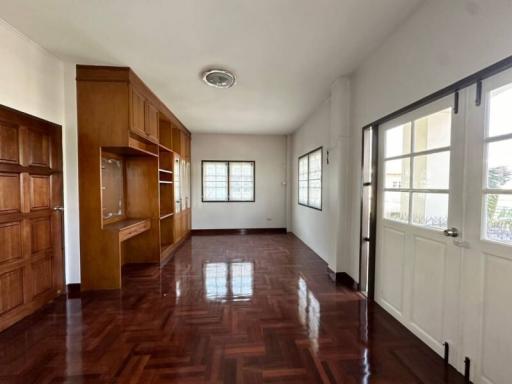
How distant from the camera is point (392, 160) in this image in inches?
97.0

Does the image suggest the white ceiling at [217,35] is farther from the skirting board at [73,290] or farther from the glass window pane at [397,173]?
the skirting board at [73,290]

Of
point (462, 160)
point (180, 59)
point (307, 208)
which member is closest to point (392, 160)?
point (462, 160)

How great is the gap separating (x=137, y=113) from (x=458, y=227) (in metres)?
3.56

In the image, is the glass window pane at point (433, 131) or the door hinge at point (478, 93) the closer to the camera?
the door hinge at point (478, 93)

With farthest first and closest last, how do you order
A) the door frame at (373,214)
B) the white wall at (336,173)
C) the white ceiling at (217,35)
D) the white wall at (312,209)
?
the white wall at (312,209) → the white wall at (336,173) → the door frame at (373,214) → the white ceiling at (217,35)

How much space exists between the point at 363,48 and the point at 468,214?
6.27ft

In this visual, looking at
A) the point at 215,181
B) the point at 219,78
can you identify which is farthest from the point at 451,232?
the point at 215,181

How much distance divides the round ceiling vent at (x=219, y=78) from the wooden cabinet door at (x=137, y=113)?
0.91 meters

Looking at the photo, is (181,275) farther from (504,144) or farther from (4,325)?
(504,144)

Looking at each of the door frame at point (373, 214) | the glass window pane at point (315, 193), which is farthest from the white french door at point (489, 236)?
the glass window pane at point (315, 193)

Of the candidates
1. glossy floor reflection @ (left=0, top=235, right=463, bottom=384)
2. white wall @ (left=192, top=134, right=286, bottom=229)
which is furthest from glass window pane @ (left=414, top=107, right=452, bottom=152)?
white wall @ (left=192, top=134, right=286, bottom=229)

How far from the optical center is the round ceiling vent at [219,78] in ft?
9.79

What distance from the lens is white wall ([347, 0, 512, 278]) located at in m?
1.44

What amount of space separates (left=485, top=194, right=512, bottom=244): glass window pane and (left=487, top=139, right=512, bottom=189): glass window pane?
0.25ft
